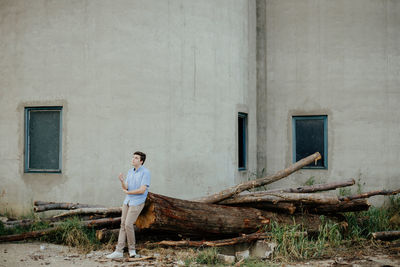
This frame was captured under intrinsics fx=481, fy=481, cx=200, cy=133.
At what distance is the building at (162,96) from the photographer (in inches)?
399

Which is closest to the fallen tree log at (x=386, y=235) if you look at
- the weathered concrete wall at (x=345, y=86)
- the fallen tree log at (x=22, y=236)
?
the weathered concrete wall at (x=345, y=86)

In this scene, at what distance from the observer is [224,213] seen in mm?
8320

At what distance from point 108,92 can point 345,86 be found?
5.99 metres

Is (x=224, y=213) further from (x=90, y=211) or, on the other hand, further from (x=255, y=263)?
(x=90, y=211)

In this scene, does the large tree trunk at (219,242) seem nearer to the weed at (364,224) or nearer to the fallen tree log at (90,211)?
the fallen tree log at (90,211)

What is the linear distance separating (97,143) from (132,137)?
738mm

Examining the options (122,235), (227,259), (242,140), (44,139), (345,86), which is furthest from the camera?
(242,140)

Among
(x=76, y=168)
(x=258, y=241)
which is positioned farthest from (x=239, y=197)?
(x=76, y=168)

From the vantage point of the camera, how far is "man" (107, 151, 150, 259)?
25.2 feet

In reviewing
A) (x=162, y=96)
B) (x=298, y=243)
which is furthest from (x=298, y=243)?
(x=162, y=96)

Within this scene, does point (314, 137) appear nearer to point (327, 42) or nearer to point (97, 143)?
point (327, 42)

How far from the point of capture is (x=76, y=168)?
10078 mm

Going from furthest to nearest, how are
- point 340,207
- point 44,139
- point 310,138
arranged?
point 310,138 → point 44,139 → point 340,207

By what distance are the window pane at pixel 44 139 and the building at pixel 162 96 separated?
22 mm
